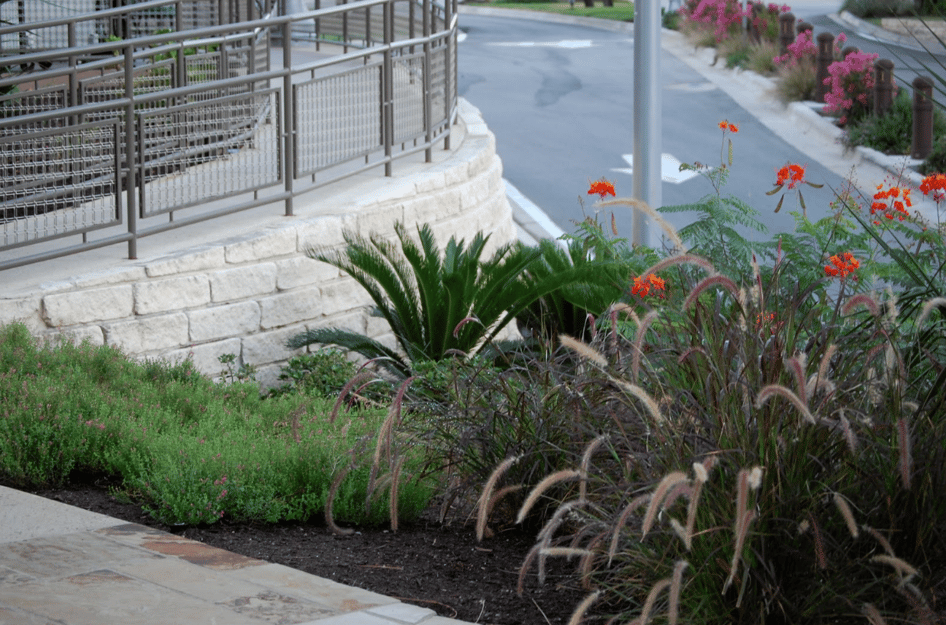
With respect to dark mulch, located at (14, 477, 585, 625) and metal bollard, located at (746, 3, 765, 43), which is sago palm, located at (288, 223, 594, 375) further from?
metal bollard, located at (746, 3, 765, 43)

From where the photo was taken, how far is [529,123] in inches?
720

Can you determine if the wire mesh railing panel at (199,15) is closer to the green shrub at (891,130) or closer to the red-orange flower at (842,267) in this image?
the green shrub at (891,130)

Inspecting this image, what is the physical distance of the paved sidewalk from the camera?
314 cm

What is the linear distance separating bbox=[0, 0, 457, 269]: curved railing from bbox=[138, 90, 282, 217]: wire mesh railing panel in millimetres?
13

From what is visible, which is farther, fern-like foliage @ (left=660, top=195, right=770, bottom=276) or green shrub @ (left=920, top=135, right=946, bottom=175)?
green shrub @ (left=920, top=135, right=946, bottom=175)

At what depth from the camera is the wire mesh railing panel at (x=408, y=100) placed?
9.38 metres

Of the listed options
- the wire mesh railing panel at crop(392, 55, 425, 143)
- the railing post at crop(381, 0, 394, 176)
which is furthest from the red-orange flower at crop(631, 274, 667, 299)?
the wire mesh railing panel at crop(392, 55, 425, 143)

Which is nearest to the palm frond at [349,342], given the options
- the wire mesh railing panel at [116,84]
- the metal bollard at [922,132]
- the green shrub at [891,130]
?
the wire mesh railing panel at [116,84]

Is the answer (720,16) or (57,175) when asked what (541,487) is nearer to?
(57,175)

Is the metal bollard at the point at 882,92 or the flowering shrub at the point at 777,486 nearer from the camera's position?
the flowering shrub at the point at 777,486

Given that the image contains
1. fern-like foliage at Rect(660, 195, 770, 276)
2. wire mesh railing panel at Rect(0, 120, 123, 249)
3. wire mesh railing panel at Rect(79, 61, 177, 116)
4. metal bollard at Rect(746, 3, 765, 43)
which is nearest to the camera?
fern-like foliage at Rect(660, 195, 770, 276)

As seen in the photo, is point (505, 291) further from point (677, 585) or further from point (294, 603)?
point (677, 585)

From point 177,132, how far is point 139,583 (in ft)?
14.6

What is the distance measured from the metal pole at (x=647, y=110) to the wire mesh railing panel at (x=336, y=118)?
2.00 m
